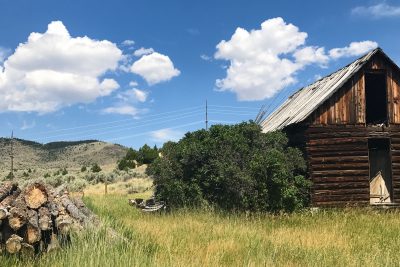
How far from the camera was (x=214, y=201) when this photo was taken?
1698cm

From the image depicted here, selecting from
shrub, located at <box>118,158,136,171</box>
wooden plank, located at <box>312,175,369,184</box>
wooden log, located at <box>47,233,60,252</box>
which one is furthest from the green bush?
shrub, located at <box>118,158,136,171</box>

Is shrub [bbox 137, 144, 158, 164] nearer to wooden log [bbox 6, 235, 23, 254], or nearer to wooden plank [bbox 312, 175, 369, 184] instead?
wooden plank [bbox 312, 175, 369, 184]

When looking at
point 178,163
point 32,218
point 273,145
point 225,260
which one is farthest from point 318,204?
point 32,218

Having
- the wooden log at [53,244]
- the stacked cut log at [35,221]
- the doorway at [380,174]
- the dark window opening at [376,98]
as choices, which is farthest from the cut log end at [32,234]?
the dark window opening at [376,98]

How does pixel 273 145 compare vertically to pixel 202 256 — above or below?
above

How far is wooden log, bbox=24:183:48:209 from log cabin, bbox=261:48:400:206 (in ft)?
38.1

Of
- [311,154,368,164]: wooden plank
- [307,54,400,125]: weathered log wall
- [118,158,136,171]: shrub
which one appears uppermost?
[307,54,400,125]: weathered log wall

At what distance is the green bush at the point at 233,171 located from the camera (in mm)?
16156

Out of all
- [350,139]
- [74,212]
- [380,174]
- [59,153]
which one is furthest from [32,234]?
[59,153]

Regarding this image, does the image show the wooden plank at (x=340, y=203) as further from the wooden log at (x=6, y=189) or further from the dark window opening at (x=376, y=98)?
the wooden log at (x=6, y=189)

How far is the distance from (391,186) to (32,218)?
15.3 metres

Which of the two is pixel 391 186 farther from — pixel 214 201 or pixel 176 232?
pixel 176 232

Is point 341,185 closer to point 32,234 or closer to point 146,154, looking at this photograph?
point 32,234

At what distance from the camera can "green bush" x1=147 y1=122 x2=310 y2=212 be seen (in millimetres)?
16156
